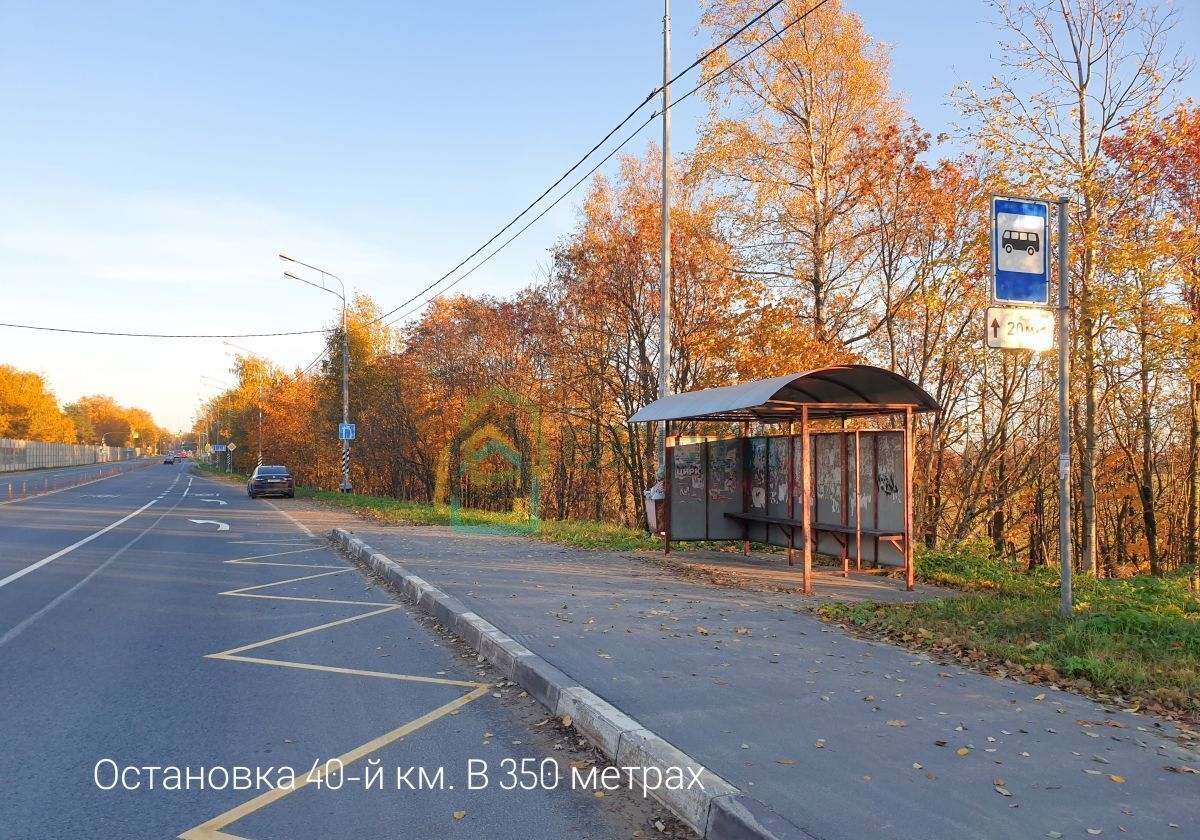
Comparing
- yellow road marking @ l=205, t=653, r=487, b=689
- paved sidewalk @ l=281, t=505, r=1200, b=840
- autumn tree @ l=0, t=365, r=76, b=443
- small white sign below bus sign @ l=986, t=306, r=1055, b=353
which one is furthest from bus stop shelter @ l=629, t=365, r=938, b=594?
autumn tree @ l=0, t=365, r=76, b=443

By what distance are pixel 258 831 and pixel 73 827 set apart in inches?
34.2

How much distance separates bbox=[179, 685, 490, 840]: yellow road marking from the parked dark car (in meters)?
31.4

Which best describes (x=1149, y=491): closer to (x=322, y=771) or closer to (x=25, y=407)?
(x=322, y=771)

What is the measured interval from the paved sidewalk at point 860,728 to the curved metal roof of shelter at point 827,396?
104 inches

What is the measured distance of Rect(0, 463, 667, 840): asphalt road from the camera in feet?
12.0

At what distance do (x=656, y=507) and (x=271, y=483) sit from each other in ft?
85.1

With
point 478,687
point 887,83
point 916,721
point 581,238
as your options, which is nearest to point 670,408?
point 478,687

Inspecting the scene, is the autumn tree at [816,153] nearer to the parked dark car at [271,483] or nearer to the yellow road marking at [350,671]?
the yellow road marking at [350,671]

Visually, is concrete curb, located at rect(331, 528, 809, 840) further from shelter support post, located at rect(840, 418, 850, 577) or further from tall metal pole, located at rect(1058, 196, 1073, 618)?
shelter support post, located at rect(840, 418, 850, 577)

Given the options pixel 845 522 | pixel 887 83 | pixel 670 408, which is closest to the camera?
pixel 845 522

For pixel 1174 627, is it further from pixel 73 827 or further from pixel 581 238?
pixel 581 238

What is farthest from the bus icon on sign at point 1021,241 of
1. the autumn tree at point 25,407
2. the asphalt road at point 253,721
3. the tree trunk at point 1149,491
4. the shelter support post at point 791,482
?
the autumn tree at point 25,407

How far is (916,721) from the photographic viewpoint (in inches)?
186

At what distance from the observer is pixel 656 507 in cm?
1339
